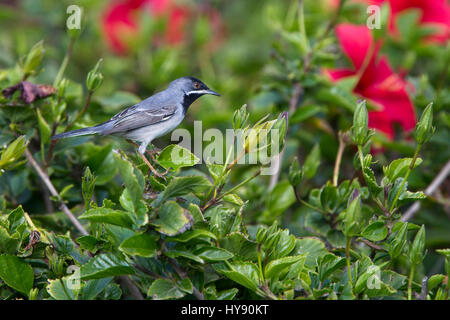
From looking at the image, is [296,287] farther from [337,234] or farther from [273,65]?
[273,65]

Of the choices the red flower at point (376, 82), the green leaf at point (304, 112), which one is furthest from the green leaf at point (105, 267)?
the red flower at point (376, 82)

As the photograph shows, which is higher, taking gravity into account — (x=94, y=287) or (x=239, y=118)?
(x=239, y=118)

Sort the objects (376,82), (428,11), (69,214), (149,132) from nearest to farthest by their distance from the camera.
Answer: (69,214) → (149,132) → (376,82) → (428,11)

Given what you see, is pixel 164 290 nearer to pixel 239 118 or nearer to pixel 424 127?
pixel 239 118

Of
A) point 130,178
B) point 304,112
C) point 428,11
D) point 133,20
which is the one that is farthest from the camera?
point 133,20

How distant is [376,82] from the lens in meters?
2.47

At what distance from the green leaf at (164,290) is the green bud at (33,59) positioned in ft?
3.08

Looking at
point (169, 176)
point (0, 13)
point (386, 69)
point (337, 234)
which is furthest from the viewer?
point (0, 13)

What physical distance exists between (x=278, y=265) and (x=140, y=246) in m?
0.30

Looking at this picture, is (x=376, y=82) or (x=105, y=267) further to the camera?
(x=376, y=82)

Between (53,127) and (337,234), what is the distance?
35.2 inches

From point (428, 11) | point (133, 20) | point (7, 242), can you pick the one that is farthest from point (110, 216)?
point (428, 11)

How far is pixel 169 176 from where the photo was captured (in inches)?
54.8
